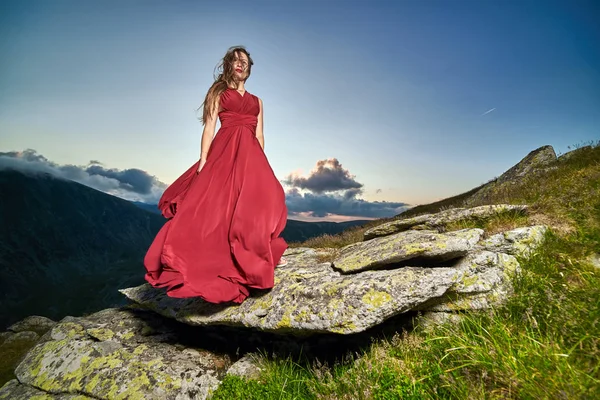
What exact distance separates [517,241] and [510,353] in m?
3.57

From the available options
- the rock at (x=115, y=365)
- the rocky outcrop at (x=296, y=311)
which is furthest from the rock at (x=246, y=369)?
the rock at (x=115, y=365)

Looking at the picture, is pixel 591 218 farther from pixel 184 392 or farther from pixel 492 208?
pixel 184 392

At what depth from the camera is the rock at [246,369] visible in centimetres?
537

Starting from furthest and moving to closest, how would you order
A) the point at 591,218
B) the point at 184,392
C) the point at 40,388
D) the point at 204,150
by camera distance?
the point at 204,150 < the point at 40,388 < the point at 591,218 < the point at 184,392

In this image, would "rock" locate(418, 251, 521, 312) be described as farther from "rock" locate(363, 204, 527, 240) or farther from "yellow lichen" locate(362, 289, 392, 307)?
"rock" locate(363, 204, 527, 240)

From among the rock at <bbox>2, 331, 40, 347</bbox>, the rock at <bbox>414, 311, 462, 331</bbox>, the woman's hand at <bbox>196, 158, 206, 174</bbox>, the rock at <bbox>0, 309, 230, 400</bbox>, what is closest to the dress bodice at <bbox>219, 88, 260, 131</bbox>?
the woman's hand at <bbox>196, 158, 206, 174</bbox>

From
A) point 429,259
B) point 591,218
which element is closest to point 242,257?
point 429,259

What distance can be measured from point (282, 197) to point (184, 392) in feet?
13.6

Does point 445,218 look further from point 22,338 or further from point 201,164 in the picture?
point 22,338

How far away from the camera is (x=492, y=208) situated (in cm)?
713

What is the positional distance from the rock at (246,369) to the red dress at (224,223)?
1.23m

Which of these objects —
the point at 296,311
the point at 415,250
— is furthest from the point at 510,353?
the point at 296,311

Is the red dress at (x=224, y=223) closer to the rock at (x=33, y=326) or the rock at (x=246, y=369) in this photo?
the rock at (x=246, y=369)

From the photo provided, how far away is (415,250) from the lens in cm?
547
